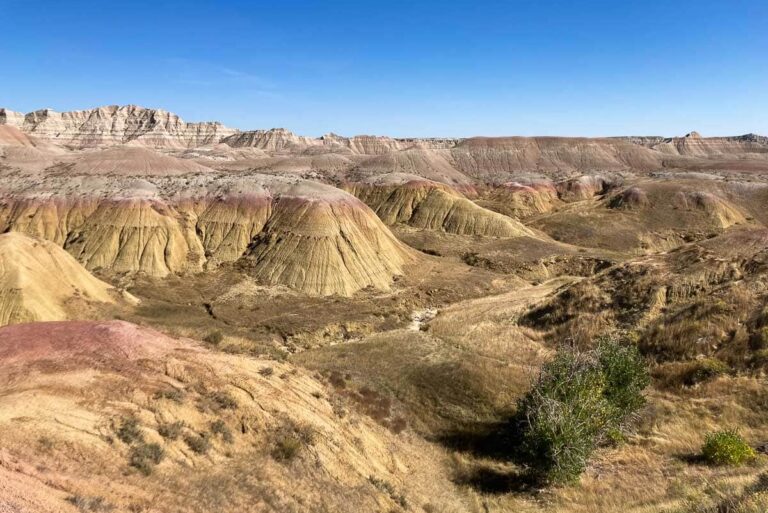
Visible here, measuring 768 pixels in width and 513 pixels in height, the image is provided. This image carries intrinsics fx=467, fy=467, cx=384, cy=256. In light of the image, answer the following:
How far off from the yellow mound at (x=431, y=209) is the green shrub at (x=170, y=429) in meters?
69.0

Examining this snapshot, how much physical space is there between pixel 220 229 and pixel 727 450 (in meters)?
56.1

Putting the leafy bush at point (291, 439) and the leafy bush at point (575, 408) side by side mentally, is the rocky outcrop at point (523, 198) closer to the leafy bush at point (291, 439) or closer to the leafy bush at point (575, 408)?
the leafy bush at point (575, 408)

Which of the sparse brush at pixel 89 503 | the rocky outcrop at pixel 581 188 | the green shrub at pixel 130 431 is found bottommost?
the green shrub at pixel 130 431

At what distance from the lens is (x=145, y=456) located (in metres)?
12.5

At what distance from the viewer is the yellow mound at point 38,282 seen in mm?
32906

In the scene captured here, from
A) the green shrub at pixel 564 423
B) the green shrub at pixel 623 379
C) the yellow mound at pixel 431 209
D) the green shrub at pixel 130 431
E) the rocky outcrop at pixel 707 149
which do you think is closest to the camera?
the green shrub at pixel 130 431

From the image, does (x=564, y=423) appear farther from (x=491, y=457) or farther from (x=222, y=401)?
(x=222, y=401)

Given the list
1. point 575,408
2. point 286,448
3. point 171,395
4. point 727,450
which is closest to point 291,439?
point 286,448

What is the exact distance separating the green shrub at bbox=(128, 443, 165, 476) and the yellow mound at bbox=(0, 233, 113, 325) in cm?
2615

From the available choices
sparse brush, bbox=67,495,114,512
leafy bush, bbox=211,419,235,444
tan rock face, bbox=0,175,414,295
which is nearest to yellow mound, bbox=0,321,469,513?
leafy bush, bbox=211,419,235,444

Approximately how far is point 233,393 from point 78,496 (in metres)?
7.27

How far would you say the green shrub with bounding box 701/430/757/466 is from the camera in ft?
54.0

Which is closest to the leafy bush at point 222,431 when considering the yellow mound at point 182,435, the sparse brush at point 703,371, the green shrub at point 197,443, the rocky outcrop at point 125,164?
the yellow mound at point 182,435

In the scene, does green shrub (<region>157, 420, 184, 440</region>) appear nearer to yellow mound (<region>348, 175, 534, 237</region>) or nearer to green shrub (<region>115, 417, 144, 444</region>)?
green shrub (<region>115, 417, 144, 444</region>)
